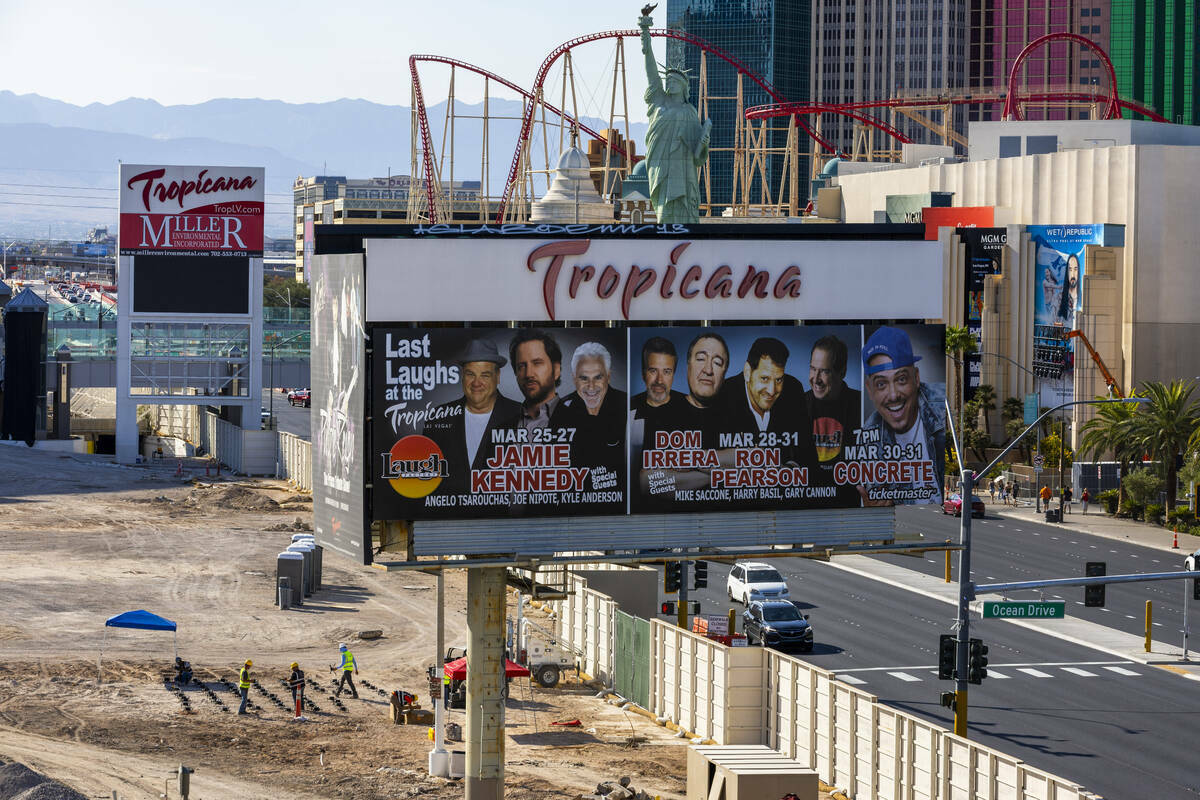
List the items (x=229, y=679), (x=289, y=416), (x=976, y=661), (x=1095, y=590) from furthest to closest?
1. (x=289, y=416)
2. (x=229, y=679)
3. (x=1095, y=590)
4. (x=976, y=661)

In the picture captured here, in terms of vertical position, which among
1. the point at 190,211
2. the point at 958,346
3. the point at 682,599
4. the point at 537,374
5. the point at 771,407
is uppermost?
the point at 190,211

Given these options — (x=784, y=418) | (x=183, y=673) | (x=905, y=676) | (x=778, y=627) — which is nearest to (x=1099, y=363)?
(x=778, y=627)

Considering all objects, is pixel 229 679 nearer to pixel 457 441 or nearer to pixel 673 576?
pixel 673 576

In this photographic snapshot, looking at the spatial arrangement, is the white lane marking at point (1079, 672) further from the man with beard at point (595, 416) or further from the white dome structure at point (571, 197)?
the white dome structure at point (571, 197)

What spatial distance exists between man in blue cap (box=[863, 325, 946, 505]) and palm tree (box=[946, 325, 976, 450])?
71.0m

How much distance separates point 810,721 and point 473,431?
10188 mm

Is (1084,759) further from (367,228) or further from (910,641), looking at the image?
(367,228)

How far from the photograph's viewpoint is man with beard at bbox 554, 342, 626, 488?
31312 mm

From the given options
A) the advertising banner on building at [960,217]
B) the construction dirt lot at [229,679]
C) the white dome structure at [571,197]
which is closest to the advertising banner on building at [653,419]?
the construction dirt lot at [229,679]

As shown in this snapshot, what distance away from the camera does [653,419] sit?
31.8 m

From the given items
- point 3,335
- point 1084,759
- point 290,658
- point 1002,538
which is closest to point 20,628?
point 290,658

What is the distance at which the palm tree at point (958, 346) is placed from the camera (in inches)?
4085

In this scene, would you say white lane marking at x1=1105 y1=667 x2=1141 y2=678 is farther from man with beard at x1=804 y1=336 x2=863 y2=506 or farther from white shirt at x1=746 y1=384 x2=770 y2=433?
white shirt at x1=746 y1=384 x2=770 y2=433

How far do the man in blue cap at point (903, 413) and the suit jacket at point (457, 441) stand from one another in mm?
7511
